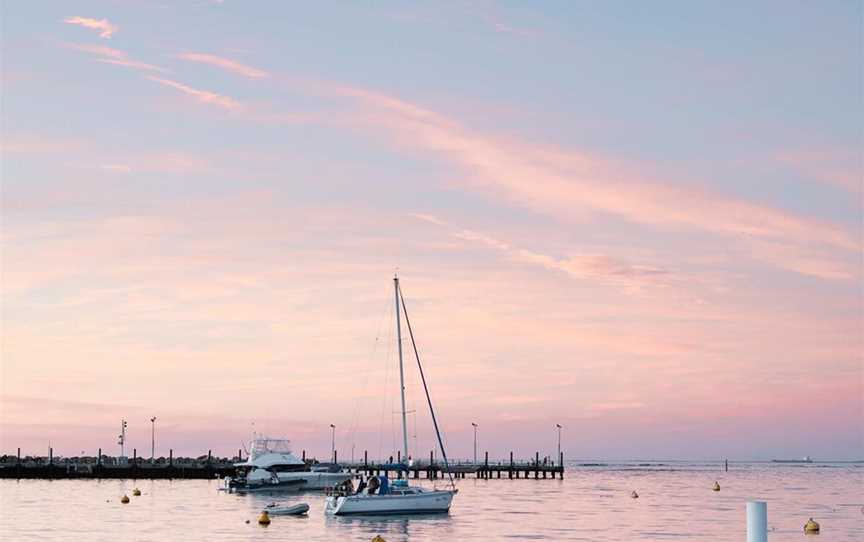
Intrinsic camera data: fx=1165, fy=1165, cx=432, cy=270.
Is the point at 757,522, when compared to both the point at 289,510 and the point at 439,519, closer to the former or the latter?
the point at 439,519

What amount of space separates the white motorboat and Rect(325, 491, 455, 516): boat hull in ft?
122

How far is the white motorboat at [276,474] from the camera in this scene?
117562 mm

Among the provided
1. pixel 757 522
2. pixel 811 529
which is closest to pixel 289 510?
pixel 811 529

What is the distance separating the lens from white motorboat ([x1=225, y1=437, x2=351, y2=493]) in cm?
11756

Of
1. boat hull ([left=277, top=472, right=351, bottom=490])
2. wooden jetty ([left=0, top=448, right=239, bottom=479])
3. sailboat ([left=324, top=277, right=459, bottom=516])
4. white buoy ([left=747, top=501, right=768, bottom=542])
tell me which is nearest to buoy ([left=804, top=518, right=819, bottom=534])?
sailboat ([left=324, top=277, right=459, bottom=516])

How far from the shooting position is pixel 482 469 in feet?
593

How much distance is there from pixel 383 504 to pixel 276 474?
1821 inches

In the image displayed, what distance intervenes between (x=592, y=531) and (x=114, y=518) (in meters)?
31.8

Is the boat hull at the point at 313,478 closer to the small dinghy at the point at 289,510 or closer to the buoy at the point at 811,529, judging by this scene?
the small dinghy at the point at 289,510

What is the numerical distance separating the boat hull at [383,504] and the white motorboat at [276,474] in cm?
3715

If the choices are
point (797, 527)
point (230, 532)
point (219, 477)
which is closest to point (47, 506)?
point (230, 532)

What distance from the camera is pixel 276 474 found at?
119438 mm

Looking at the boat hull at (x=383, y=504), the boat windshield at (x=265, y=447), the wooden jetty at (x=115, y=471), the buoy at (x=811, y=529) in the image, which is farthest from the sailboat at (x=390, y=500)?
the wooden jetty at (x=115, y=471)

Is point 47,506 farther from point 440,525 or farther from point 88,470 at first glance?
point 88,470
